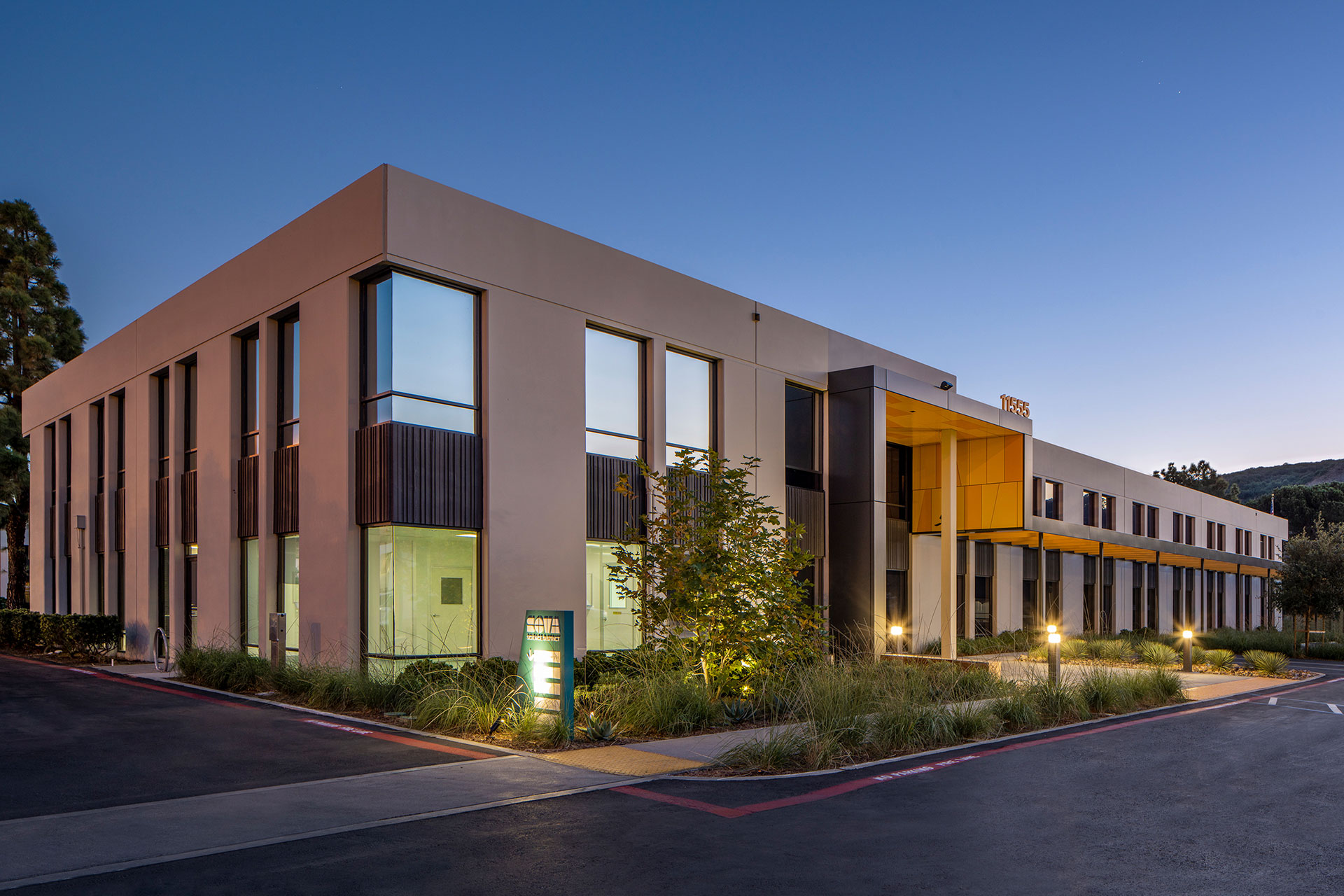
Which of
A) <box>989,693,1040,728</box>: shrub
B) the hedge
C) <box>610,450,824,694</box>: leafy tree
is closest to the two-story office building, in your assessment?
the hedge

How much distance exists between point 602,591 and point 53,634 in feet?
45.8

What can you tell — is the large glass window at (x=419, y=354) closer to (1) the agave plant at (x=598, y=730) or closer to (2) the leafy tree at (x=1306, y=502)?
(1) the agave plant at (x=598, y=730)

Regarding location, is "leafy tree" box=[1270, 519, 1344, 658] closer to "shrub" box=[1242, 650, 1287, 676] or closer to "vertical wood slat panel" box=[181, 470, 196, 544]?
"shrub" box=[1242, 650, 1287, 676]

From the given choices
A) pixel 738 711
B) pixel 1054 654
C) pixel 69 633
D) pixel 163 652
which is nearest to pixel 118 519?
pixel 69 633

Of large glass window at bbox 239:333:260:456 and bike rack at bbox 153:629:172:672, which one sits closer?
large glass window at bbox 239:333:260:456

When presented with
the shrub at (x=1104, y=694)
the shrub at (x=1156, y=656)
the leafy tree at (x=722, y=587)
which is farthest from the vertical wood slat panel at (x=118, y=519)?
the shrub at (x=1156, y=656)

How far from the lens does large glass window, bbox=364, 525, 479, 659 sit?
551 inches

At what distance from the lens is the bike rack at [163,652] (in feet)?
60.0

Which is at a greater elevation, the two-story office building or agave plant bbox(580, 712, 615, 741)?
the two-story office building

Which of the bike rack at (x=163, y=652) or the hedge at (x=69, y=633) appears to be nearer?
the bike rack at (x=163, y=652)

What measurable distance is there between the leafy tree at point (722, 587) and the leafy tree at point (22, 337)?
27861mm

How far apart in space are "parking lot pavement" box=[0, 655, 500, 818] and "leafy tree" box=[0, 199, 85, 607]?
21.4m

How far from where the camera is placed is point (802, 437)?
21.5 m

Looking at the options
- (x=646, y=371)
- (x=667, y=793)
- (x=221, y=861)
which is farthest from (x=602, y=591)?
(x=221, y=861)
